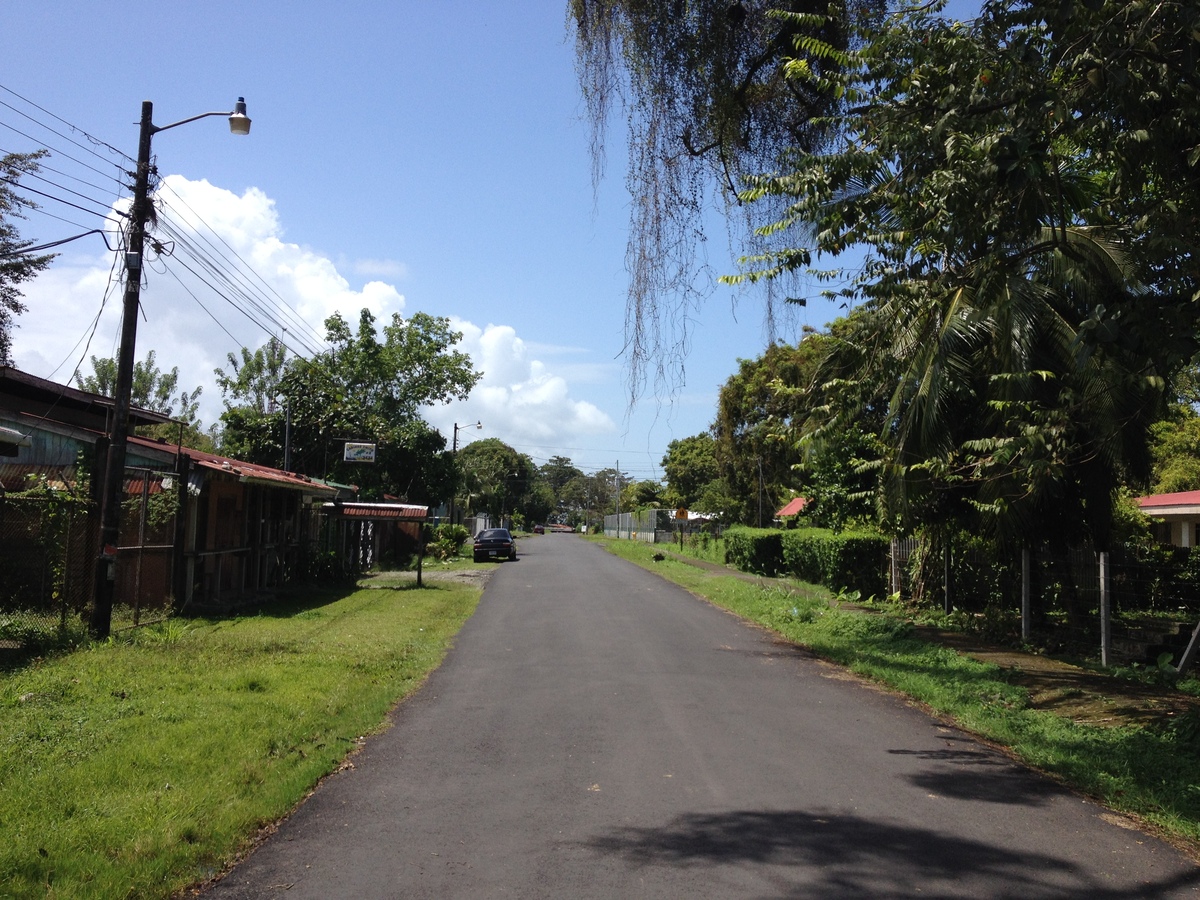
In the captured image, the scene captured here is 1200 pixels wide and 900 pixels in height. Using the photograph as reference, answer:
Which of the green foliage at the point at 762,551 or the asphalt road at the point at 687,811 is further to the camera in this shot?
the green foliage at the point at 762,551

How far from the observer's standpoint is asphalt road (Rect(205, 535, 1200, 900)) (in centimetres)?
488

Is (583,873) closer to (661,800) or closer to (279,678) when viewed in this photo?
(661,800)

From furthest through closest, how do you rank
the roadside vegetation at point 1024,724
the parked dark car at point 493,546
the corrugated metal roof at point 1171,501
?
the parked dark car at point 493,546, the corrugated metal roof at point 1171,501, the roadside vegetation at point 1024,724

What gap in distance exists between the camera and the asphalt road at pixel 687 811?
16.0 ft

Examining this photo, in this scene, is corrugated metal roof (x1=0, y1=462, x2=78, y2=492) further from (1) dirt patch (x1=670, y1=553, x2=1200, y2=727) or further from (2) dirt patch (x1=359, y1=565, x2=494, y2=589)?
(1) dirt patch (x1=670, y1=553, x2=1200, y2=727)

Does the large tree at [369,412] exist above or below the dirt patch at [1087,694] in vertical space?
above

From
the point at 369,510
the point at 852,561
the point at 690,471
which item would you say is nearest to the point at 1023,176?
the point at 852,561

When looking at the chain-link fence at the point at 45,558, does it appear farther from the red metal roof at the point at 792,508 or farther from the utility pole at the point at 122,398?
the red metal roof at the point at 792,508

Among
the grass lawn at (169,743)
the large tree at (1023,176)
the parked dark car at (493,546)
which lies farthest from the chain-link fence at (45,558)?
the parked dark car at (493,546)

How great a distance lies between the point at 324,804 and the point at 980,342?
10553 mm

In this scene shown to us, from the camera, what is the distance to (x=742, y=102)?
7.44 m

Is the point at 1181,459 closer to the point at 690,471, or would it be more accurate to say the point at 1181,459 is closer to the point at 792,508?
the point at 792,508

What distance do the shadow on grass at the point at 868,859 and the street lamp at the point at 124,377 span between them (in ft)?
31.7

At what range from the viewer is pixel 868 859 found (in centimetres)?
518
